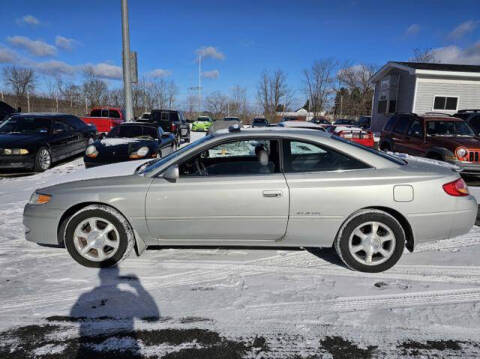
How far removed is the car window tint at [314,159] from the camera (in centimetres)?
325

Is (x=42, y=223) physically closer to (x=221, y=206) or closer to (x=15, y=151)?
(x=221, y=206)

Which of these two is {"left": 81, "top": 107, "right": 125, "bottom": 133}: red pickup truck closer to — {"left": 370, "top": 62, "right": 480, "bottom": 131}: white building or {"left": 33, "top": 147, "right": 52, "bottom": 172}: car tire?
{"left": 33, "top": 147, "right": 52, "bottom": 172}: car tire

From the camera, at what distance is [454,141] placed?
7.50 metres

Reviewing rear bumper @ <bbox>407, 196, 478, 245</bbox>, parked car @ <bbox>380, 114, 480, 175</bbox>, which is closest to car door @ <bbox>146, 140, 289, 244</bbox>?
rear bumper @ <bbox>407, 196, 478, 245</bbox>

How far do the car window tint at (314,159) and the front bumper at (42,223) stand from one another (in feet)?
8.08

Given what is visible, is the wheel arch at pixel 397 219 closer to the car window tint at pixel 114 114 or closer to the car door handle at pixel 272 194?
the car door handle at pixel 272 194

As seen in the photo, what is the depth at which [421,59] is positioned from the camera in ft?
156

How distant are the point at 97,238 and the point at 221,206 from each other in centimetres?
139

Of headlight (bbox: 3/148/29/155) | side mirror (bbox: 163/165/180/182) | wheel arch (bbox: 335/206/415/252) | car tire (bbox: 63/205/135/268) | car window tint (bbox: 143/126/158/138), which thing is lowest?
car tire (bbox: 63/205/135/268)

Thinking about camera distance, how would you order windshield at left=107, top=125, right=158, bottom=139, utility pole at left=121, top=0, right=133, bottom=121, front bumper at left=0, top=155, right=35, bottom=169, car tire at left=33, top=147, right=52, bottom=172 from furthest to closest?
utility pole at left=121, top=0, right=133, bottom=121, windshield at left=107, top=125, right=158, bottom=139, car tire at left=33, top=147, right=52, bottom=172, front bumper at left=0, top=155, right=35, bottom=169

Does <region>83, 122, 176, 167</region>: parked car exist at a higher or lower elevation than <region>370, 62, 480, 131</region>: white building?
lower

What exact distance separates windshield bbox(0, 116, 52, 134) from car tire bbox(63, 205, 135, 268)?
7.14 meters

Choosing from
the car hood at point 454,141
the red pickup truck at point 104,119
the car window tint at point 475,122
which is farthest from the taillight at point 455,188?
the red pickup truck at point 104,119

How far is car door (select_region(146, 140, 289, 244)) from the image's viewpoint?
315 centimetres
